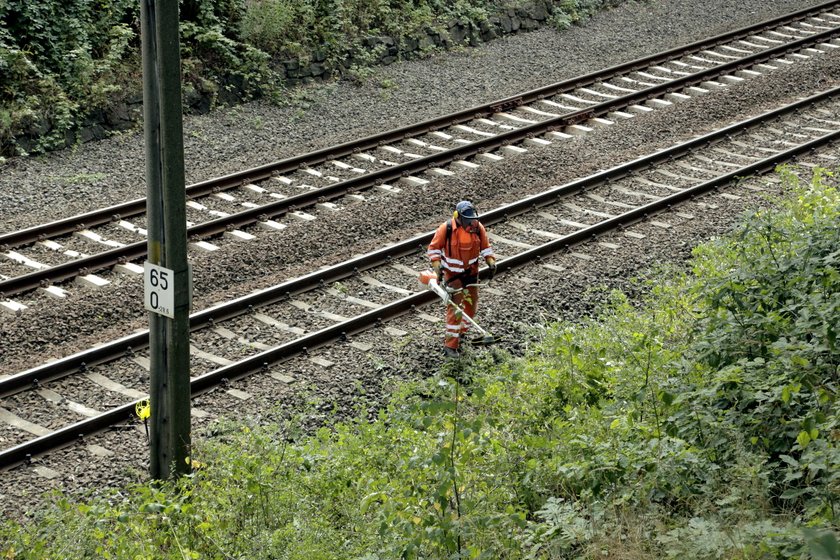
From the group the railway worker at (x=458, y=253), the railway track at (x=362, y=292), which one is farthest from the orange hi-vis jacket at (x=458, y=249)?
the railway track at (x=362, y=292)

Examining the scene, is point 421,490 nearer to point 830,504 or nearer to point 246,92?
point 830,504

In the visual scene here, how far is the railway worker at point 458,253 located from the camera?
1048cm

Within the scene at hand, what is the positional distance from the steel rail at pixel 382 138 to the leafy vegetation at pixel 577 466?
568 cm

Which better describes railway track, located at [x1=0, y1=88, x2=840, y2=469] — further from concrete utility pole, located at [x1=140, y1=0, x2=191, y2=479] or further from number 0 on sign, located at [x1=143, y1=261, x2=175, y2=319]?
number 0 on sign, located at [x1=143, y1=261, x2=175, y2=319]

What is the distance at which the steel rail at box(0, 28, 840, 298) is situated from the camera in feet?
40.2

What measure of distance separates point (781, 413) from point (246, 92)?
14.2 meters

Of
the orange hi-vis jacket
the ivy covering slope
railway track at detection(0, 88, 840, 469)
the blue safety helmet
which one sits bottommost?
railway track at detection(0, 88, 840, 469)

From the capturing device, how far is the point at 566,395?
8.85m

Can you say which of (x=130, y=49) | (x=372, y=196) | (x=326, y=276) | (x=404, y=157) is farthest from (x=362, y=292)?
(x=130, y=49)

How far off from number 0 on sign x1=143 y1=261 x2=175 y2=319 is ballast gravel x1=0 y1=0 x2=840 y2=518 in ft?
4.28

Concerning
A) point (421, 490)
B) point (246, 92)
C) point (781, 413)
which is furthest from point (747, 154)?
point (421, 490)

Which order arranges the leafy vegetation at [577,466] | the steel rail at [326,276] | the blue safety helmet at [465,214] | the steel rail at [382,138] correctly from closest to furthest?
the leafy vegetation at [577,466] → the steel rail at [326,276] → the blue safety helmet at [465,214] → the steel rail at [382,138]

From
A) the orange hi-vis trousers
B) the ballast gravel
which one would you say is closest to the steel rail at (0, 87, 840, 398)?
the ballast gravel

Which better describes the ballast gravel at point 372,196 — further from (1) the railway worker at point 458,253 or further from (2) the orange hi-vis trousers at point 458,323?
(1) the railway worker at point 458,253
